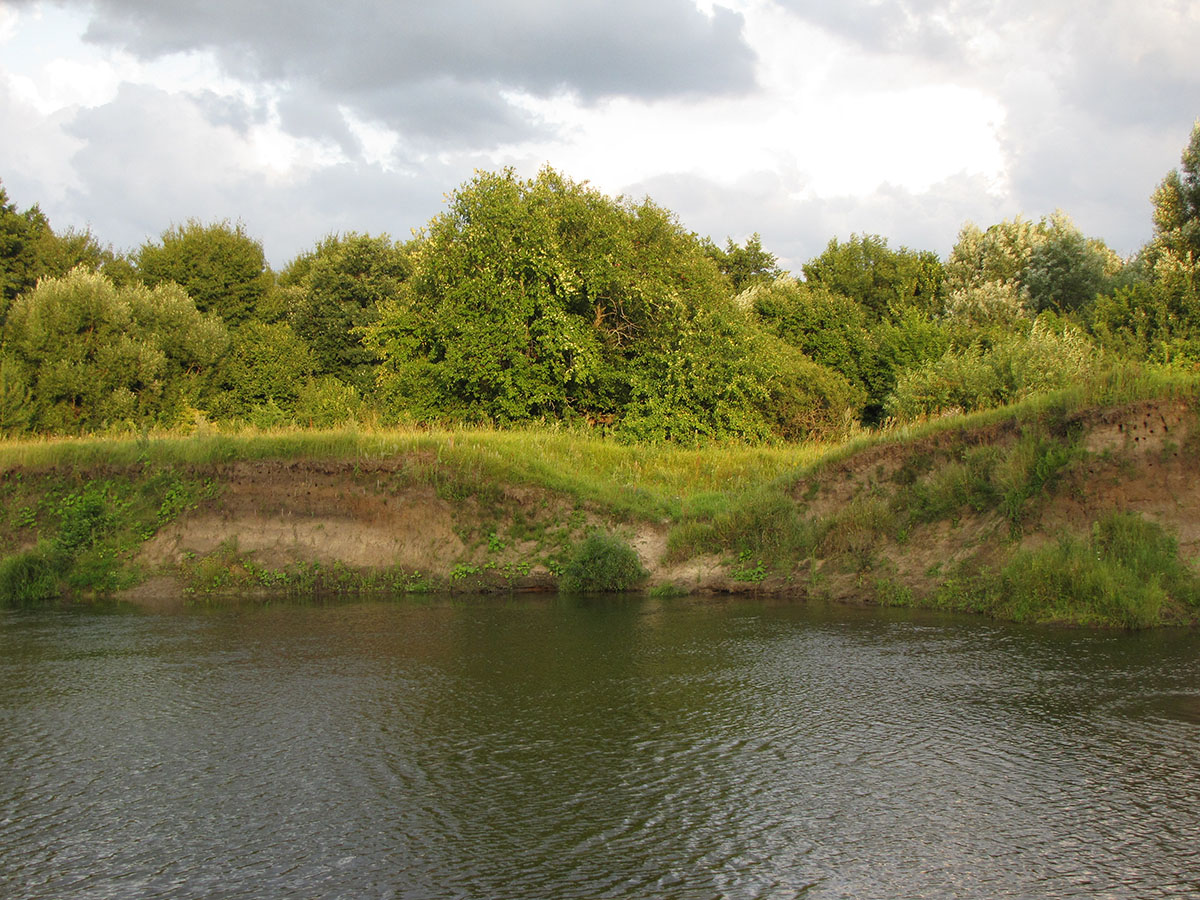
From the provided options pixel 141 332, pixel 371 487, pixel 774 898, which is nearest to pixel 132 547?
pixel 371 487

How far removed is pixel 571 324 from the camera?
2705 cm

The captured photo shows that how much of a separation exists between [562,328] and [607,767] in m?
20.2

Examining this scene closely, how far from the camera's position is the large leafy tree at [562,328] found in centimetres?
2684

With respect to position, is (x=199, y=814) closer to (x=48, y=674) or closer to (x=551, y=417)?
(x=48, y=674)

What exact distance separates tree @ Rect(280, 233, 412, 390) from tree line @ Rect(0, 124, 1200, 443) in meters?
0.13

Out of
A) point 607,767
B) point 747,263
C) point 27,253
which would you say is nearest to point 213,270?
point 27,253

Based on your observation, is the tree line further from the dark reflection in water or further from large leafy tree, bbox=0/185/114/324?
the dark reflection in water

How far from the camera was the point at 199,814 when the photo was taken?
6.95 m

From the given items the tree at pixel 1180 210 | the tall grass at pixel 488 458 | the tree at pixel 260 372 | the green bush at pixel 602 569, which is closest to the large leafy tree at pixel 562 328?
the tall grass at pixel 488 458

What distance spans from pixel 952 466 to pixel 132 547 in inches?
622

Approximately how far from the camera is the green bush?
17688 mm

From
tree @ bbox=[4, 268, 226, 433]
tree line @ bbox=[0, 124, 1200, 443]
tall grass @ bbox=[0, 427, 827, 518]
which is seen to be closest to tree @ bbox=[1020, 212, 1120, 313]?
tree line @ bbox=[0, 124, 1200, 443]

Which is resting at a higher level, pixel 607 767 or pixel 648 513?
pixel 648 513

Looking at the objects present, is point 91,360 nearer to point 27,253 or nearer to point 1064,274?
point 27,253
